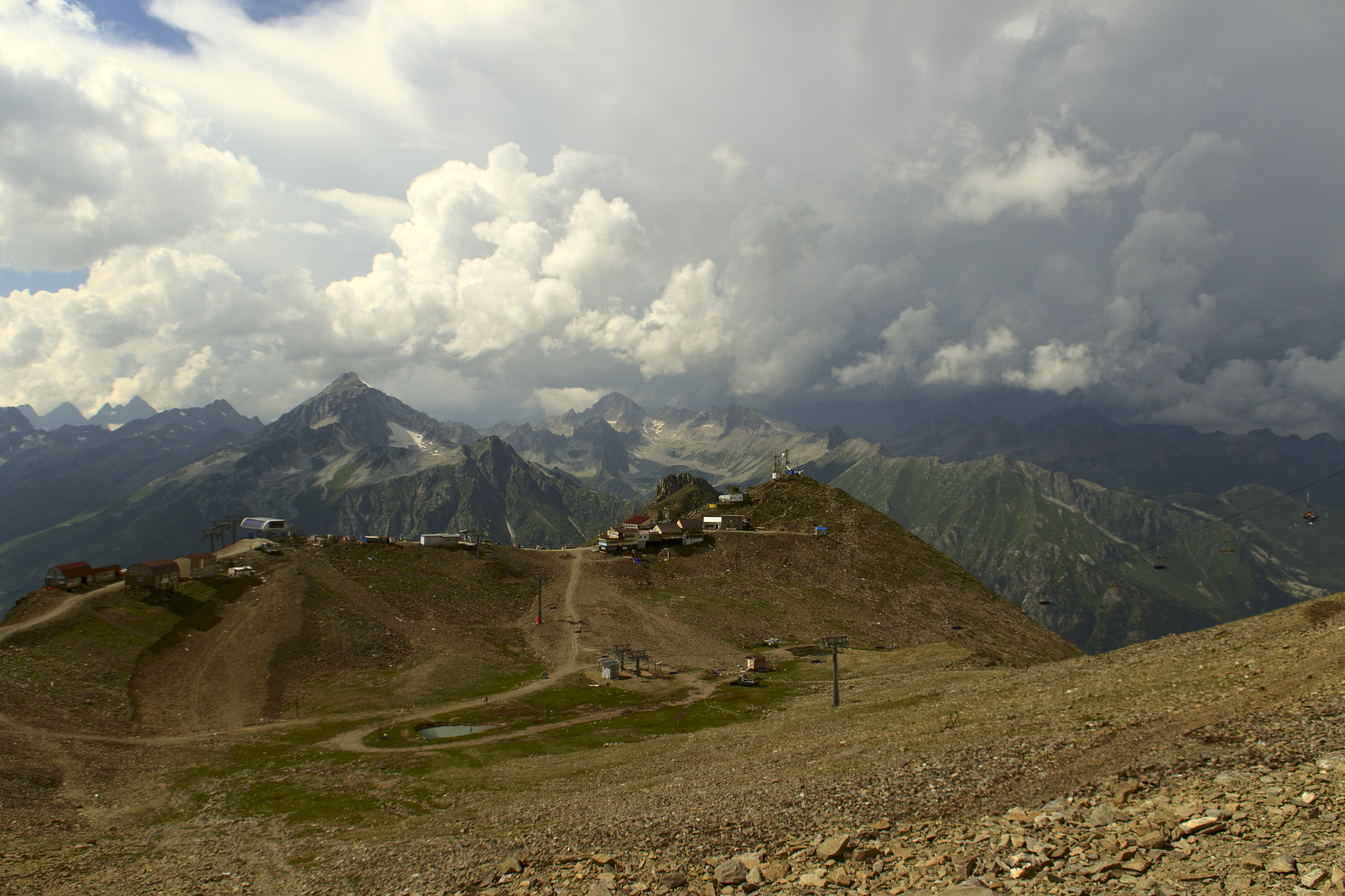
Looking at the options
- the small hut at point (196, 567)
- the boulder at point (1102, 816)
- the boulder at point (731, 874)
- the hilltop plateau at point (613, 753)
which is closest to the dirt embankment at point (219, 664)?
the hilltop plateau at point (613, 753)

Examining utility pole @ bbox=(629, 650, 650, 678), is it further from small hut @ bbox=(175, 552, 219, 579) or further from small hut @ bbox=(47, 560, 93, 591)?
small hut @ bbox=(47, 560, 93, 591)

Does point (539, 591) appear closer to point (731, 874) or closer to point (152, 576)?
point (152, 576)

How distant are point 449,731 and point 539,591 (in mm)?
49479

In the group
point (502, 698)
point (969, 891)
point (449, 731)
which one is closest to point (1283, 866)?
point (969, 891)

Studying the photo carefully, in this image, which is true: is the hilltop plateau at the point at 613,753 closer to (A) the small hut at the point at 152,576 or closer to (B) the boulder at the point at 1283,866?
(B) the boulder at the point at 1283,866

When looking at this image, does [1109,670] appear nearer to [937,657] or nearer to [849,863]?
[849,863]

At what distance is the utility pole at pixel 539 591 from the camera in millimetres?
113106

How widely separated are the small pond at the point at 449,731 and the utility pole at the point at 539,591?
41329mm

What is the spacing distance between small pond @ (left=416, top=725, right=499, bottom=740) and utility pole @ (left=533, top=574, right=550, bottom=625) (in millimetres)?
41329

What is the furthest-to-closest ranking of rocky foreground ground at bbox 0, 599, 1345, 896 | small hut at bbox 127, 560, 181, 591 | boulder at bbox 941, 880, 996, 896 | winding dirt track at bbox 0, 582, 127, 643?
small hut at bbox 127, 560, 181, 591 → winding dirt track at bbox 0, 582, 127, 643 → rocky foreground ground at bbox 0, 599, 1345, 896 → boulder at bbox 941, 880, 996, 896

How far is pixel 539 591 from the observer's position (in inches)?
4636

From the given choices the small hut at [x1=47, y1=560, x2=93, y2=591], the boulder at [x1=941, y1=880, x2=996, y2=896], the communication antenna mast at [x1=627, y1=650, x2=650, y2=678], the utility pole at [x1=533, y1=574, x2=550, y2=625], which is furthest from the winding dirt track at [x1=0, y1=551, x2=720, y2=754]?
the boulder at [x1=941, y1=880, x2=996, y2=896]

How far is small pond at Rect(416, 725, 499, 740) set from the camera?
6631 centimetres

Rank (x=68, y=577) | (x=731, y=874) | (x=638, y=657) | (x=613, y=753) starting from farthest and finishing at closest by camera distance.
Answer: (x=68, y=577) < (x=638, y=657) < (x=613, y=753) < (x=731, y=874)
